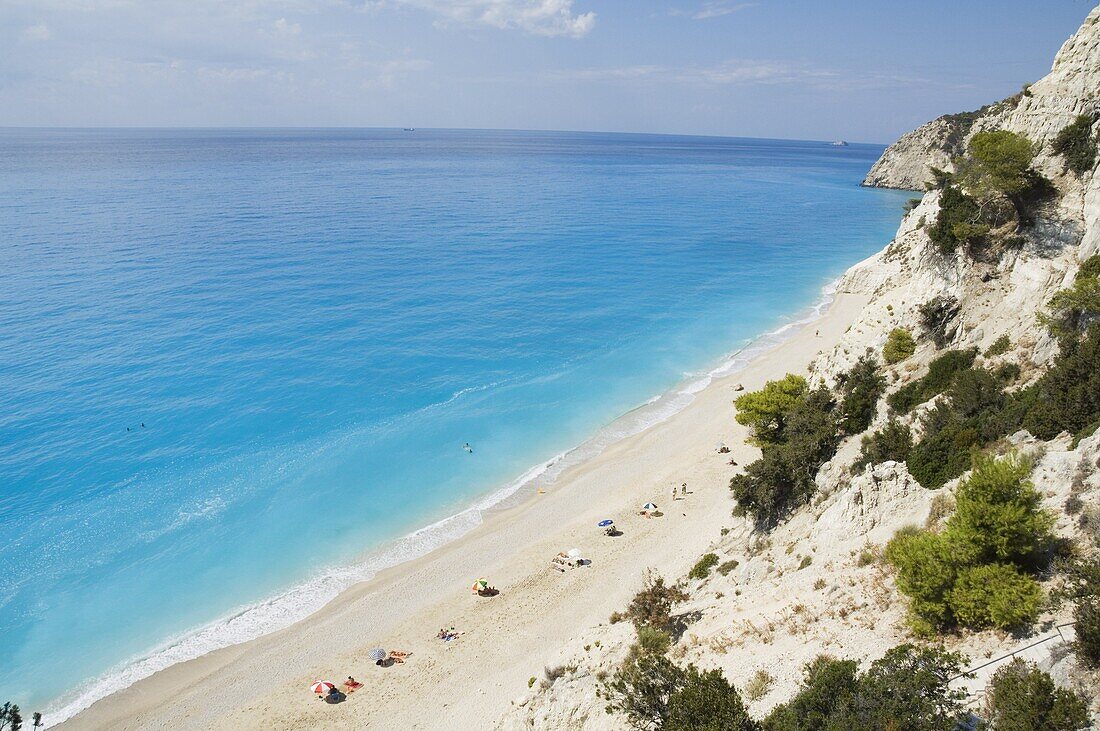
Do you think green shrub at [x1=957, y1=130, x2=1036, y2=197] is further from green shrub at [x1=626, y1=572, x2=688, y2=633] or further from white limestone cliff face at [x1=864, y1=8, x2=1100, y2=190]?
green shrub at [x1=626, y1=572, x2=688, y2=633]

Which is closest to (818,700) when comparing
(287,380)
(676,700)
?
(676,700)

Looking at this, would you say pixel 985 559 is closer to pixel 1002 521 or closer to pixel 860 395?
pixel 1002 521

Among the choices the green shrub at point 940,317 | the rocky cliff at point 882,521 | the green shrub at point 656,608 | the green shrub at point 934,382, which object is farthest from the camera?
the green shrub at point 940,317

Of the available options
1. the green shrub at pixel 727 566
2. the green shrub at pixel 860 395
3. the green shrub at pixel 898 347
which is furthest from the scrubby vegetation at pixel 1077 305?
the green shrub at pixel 727 566

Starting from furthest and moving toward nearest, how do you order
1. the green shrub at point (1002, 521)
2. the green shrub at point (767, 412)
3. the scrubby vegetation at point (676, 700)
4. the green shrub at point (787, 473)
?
the green shrub at point (767, 412) → the green shrub at point (787, 473) → the green shrub at point (1002, 521) → the scrubby vegetation at point (676, 700)

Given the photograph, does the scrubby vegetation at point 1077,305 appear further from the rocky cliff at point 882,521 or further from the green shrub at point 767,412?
the green shrub at point 767,412
